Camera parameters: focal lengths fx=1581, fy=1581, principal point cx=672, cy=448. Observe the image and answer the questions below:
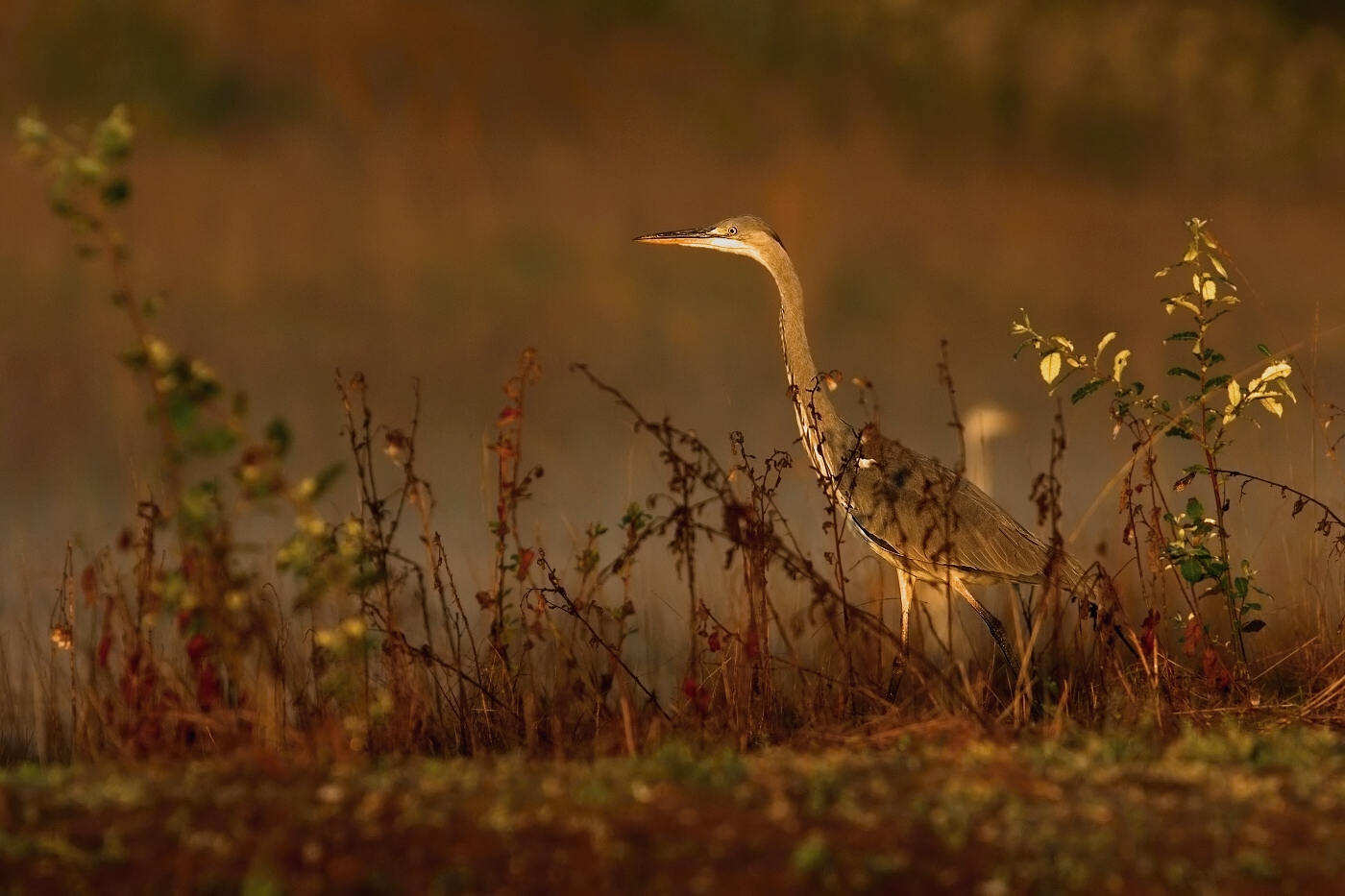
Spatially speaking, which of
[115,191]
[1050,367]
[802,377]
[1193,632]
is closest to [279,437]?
[115,191]

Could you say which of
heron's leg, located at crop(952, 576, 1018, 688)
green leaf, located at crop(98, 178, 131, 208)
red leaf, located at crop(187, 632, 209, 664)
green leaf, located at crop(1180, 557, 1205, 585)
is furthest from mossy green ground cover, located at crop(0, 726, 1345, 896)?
heron's leg, located at crop(952, 576, 1018, 688)

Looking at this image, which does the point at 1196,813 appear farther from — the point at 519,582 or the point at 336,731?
the point at 519,582

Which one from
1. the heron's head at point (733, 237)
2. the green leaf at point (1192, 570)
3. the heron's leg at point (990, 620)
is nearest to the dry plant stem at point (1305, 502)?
the green leaf at point (1192, 570)

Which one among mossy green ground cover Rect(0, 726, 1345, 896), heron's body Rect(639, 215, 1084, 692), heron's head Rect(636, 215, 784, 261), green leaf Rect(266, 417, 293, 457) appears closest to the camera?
mossy green ground cover Rect(0, 726, 1345, 896)

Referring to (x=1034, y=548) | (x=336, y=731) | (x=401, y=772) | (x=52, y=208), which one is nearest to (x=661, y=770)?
(x=401, y=772)

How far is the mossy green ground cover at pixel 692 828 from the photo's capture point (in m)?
2.79

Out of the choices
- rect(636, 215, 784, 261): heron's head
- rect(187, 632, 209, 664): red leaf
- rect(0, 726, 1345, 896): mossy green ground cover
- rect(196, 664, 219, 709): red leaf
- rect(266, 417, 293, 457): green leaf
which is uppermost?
rect(636, 215, 784, 261): heron's head

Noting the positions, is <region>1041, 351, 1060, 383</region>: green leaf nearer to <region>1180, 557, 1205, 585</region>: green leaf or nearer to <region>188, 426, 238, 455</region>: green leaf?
<region>1180, 557, 1205, 585</region>: green leaf

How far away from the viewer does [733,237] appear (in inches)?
304

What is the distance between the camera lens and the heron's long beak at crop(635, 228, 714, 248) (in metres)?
7.61

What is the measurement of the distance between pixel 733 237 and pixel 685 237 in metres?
0.24

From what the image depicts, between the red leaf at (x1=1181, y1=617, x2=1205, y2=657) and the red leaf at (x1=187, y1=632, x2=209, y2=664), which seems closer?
the red leaf at (x1=187, y1=632, x2=209, y2=664)

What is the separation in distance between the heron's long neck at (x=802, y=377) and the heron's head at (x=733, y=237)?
71 mm

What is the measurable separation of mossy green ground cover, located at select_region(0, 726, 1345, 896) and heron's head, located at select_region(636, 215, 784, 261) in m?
4.55
